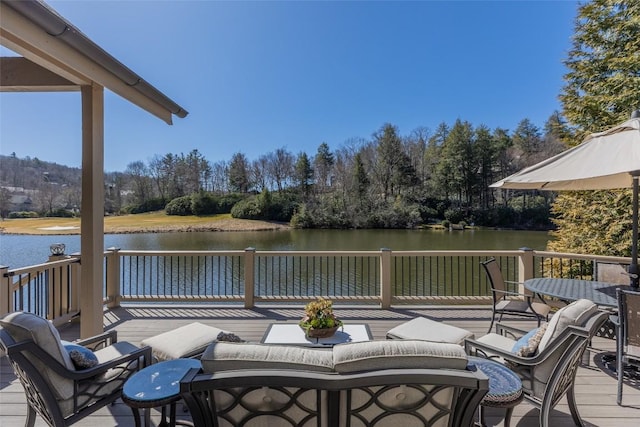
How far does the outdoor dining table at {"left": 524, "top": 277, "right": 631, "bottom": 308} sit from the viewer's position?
2.86 m

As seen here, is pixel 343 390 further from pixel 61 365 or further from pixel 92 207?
pixel 92 207

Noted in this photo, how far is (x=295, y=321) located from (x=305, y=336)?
1.35 m

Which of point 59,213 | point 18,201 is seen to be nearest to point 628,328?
point 18,201

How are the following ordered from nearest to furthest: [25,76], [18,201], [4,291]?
[25,76]
[4,291]
[18,201]

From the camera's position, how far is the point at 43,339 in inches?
65.4

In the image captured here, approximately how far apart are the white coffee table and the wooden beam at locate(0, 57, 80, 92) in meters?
3.19

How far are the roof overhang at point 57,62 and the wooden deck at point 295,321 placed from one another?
260 cm

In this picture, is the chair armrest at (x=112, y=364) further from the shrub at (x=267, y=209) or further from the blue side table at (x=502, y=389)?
the shrub at (x=267, y=209)

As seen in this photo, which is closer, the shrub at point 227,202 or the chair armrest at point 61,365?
the chair armrest at point 61,365

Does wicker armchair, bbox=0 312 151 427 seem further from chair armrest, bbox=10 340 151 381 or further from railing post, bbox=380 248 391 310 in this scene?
railing post, bbox=380 248 391 310

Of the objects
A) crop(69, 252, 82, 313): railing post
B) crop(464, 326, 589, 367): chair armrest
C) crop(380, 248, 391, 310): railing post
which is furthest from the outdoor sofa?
crop(69, 252, 82, 313): railing post

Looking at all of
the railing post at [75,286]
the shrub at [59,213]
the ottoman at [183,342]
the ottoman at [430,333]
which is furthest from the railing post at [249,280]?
the shrub at [59,213]

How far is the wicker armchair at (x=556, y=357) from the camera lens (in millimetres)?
1773

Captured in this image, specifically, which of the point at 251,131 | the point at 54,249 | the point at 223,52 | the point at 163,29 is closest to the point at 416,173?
the point at 251,131
